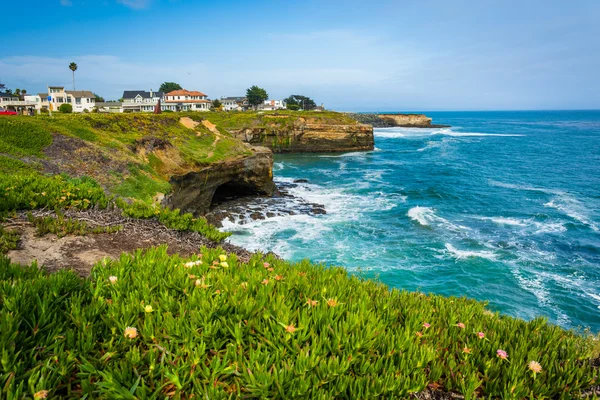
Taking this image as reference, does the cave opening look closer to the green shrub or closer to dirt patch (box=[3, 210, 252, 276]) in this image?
the green shrub

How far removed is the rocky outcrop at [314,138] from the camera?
7494cm

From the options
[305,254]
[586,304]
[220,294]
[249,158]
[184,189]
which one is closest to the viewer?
[220,294]

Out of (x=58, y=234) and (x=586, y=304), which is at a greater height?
(x=58, y=234)

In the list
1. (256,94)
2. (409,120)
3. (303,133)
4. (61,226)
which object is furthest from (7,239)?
(409,120)

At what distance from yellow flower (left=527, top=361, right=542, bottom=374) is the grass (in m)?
0.07

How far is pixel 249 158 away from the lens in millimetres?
33844

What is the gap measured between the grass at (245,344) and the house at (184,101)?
355 ft

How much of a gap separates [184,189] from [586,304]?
23877mm

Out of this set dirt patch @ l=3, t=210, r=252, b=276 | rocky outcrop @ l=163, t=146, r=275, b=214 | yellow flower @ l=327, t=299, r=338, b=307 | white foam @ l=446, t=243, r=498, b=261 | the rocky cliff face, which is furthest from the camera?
the rocky cliff face

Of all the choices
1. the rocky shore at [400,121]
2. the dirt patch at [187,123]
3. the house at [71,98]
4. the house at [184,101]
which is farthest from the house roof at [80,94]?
the rocky shore at [400,121]

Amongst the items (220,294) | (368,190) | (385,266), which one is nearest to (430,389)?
(220,294)

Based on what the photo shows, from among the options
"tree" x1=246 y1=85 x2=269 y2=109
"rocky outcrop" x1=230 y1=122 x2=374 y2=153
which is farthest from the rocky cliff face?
"rocky outcrop" x1=230 y1=122 x2=374 y2=153

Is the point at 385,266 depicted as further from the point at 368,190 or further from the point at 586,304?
the point at 368,190

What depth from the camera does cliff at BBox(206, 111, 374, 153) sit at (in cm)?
7425
